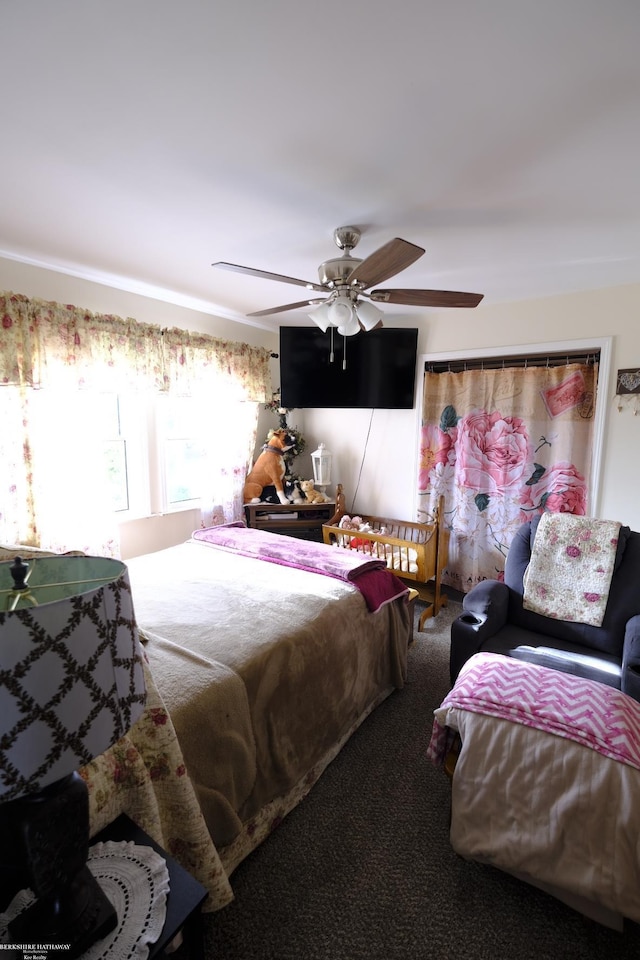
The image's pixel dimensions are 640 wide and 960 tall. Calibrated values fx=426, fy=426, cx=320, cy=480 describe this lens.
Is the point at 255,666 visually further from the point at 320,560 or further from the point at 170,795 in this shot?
the point at 320,560

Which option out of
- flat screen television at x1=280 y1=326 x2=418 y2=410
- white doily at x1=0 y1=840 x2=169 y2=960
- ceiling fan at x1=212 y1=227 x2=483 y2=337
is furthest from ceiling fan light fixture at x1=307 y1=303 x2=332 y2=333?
white doily at x1=0 y1=840 x2=169 y2=960

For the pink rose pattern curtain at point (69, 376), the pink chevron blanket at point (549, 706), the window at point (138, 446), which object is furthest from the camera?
the window at point (138, 446)

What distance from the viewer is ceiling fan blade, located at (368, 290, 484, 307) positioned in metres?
2.05

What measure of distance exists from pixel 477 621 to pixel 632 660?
2.07ft

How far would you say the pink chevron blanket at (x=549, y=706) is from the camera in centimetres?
129

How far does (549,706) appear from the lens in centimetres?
141

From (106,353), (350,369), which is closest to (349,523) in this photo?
(350,369)

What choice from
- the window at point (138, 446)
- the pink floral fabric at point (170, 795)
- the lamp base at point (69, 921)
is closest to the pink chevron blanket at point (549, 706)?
the pink floral fabric at point (170, 795)

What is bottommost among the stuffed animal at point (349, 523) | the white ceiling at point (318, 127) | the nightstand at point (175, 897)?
the nightstand at point (175, 897)

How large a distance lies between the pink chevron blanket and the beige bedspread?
502 millimetres

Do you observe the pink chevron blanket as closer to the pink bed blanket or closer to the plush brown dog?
the pink bed blanket

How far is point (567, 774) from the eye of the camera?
4.16ft

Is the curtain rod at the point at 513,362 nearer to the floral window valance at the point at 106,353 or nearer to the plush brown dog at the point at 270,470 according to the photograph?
the plush brown dog at the point at 270,470

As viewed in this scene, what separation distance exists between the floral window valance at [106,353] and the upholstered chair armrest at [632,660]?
10.5ft
